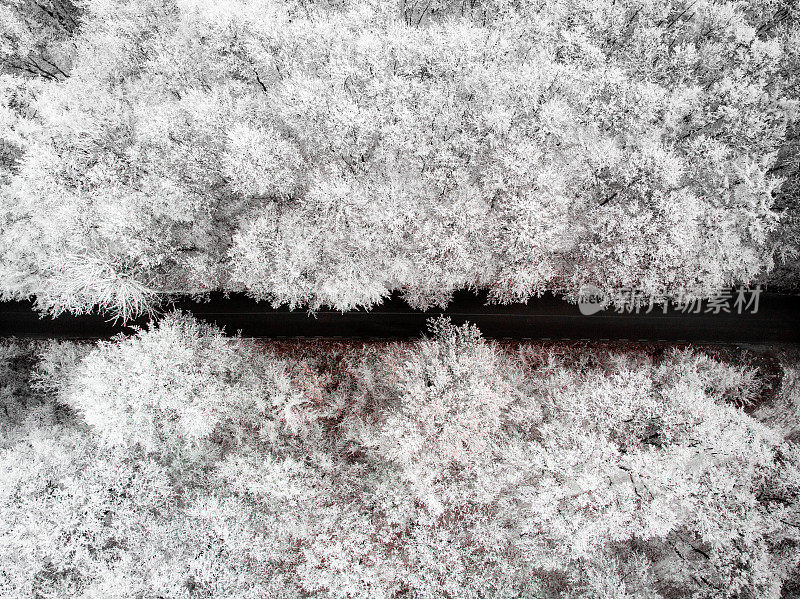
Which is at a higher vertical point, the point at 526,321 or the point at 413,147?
the point at 413,147

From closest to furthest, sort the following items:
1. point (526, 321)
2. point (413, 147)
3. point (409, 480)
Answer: point (413, 147) → point (409, 480) → point (526, 321)

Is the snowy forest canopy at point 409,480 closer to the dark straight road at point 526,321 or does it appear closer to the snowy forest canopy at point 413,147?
the dark straight road at point 526,321

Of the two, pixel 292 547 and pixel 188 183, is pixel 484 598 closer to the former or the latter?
pixel 292 547

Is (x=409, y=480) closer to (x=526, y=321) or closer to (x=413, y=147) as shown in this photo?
(x=526, y=321)

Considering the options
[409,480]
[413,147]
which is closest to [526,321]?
[409,480]

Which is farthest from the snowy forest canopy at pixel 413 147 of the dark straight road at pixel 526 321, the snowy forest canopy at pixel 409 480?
the snowy forest canopy at pixel 409 480

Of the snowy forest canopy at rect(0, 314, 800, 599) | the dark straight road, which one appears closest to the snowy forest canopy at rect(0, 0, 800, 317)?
the dark straight road
